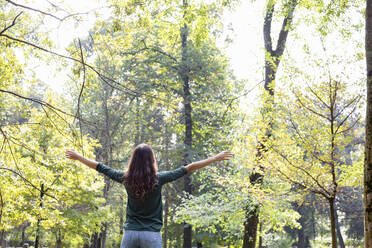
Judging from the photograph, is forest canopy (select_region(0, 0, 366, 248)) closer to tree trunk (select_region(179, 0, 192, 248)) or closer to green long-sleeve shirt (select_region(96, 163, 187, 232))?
tree trunk (select_region(179, 0, 192, 248))

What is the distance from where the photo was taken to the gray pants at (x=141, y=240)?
2.91m

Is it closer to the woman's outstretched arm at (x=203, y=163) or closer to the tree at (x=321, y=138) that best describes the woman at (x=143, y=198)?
the woman's outstretched arm at (x=203, y=163)

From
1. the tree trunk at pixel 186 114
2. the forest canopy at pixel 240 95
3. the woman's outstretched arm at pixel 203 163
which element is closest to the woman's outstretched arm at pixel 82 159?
the forest canopy at pixel 240 95

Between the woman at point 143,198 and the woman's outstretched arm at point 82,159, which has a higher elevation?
the woman's outstretched arm at point 82,159

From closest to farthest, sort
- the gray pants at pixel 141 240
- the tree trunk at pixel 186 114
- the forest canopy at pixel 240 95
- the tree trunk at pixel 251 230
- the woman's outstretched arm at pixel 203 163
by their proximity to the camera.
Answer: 1. the gray pants at pixel 141 240
2. the woman's outstretched arm at pixel 203 163
3. the forest canopy at pixel 240 95
4. the tree trunk at pixel 251 230
5. the tree trunk at pixel 186 114

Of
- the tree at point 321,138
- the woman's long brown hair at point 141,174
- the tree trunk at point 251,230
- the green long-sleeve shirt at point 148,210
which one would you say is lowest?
the tree trunk at point 251,230

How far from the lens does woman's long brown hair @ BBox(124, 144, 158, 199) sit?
2.98 metres

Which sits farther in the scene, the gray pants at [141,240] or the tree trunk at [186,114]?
the tree trunk at [186,114]

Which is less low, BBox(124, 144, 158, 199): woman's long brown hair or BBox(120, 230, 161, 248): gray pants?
BBox(124, 144, 158, 199): woman's long brown hair

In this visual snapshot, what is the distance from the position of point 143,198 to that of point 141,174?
0.66 feet

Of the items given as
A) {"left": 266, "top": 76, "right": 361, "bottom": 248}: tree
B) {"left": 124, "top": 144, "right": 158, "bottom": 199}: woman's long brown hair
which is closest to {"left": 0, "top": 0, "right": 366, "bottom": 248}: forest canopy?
{"left": 266, "top": 76, "right": 361, "bottom": 248}: tree

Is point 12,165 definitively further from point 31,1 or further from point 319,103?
point 319,103

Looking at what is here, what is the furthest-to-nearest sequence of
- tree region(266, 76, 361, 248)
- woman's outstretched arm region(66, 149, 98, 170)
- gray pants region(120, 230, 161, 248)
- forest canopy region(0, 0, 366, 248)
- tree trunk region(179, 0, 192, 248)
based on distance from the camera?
tree trunk region(179, 0, 192, 248)
tree region(266, 76, 361, 248)
forest canopy region(0, 0, 366, 248)
woman's outstretched arm region(66, 149, 98, 170)
gray pants region(120, 230, 161, 248)

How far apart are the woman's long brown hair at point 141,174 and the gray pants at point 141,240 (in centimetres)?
29
